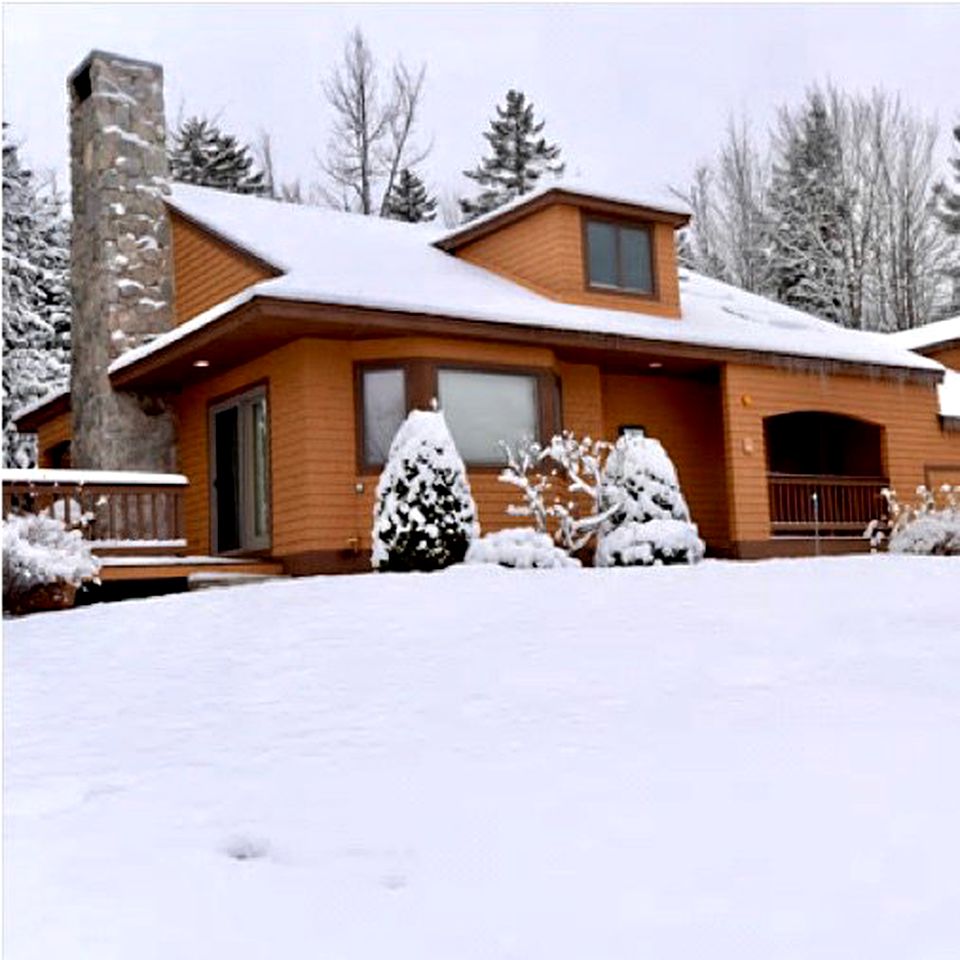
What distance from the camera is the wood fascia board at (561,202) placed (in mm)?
15070

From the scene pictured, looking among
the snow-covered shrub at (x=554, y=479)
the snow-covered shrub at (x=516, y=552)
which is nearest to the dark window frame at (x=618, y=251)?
the snow-covered shrub at (x=554, y=479)

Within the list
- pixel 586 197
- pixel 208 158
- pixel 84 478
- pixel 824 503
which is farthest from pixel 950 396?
pixel 208 158

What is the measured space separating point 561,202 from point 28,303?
575 inches

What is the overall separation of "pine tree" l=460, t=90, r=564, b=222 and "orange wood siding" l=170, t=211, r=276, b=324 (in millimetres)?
21609

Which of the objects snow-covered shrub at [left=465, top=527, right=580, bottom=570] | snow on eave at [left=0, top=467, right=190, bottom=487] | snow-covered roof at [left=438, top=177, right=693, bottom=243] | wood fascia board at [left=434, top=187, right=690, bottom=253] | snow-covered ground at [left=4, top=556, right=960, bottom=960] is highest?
snow-covered roof at [left=438, top=177, right=693, bottom=243]

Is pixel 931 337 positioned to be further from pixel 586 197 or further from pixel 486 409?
pixel 486 409

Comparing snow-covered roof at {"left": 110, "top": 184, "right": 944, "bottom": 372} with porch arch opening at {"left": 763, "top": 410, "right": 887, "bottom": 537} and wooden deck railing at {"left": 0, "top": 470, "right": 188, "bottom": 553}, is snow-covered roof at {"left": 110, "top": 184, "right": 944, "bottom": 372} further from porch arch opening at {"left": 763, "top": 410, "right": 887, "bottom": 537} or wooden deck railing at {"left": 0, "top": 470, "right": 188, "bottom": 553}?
wooden deck railing at {"left": 0, "top": 470, "right": 188, "bottom": 553}

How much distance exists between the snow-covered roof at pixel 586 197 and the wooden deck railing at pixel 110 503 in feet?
17.3

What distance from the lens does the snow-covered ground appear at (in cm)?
327

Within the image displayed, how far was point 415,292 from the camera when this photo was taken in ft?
43.8

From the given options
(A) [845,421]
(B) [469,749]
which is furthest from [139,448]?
(B) [469,749]

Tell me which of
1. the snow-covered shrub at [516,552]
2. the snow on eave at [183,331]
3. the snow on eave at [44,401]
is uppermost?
the snow on eave at [183,331]

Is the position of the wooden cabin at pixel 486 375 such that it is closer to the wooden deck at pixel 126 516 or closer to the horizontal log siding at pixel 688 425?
the horizontal log siding at pixel 688 425

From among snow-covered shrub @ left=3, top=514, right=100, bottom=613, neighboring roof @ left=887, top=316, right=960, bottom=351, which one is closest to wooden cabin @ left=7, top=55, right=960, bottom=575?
snow-covered shrub @ left=3, top=514, right=100, bottom=613
